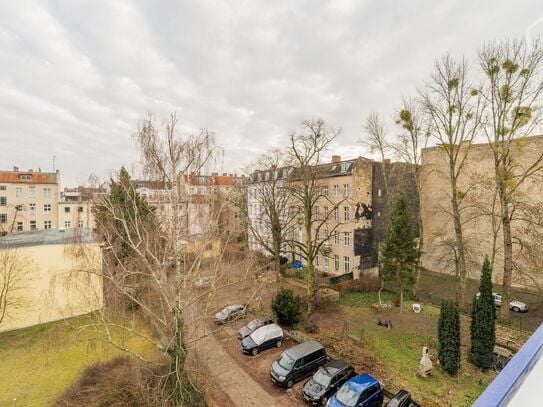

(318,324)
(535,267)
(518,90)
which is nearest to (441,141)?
(518,90)

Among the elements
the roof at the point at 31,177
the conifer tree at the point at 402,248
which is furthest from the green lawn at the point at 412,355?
the roof at the point at 31,177

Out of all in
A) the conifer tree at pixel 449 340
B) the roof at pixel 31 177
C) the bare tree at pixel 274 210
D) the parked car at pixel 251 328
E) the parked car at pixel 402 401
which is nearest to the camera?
the parked car at pixel 402 401

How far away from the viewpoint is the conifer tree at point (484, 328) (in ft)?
39.0

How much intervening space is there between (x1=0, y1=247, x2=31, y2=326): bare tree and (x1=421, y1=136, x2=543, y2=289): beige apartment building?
25848 mm

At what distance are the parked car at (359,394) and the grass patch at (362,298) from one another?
9646mm

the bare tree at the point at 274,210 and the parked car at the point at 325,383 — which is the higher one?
the bare tree at the point at 274,210

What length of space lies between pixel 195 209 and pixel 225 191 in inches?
59.3

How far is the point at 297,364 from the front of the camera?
36.7 feet

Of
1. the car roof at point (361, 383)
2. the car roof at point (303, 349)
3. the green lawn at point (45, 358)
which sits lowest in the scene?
the green lawn at point (45, 358)

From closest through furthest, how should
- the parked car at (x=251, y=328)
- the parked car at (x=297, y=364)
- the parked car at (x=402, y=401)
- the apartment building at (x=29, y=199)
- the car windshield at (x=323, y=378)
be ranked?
the parked car at (x=402, y=401)
the car windshield at (x=323, y=378)
the parked car at (x=297, y=364)
the parked car at (x=251, y=328)
the apartment building at (x=29, y=199)

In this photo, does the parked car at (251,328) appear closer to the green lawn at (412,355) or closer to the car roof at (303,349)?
the car roof at (303,349)

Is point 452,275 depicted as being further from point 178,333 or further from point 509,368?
point 509,368

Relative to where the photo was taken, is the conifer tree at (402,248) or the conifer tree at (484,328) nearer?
the conifer tree at (484,328)

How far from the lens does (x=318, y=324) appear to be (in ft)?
53.1
